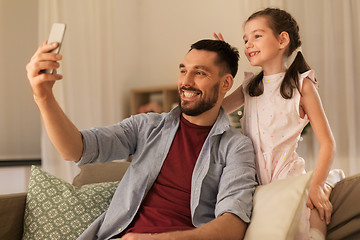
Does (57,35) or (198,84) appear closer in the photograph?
(57,35)

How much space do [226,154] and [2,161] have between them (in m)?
2.40

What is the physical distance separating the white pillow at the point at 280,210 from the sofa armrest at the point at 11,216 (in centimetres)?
91

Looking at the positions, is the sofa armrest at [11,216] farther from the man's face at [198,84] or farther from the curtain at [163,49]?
the curtain at [163,49]

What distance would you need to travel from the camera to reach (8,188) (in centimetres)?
344

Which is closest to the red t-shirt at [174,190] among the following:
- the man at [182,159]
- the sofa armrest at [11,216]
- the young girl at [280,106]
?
the man at [182,159]

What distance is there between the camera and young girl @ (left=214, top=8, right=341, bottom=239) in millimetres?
1611

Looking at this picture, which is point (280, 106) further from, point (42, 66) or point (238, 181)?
point (42, 66)

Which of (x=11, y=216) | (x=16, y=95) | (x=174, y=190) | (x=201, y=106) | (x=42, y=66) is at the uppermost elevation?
(x=42, y=66)

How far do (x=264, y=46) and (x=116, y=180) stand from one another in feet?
2.88

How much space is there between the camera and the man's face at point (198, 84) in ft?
5.67

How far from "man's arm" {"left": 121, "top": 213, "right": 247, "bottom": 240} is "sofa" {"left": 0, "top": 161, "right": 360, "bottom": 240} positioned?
74mm

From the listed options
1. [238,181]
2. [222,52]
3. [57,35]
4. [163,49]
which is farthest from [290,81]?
[163,49]

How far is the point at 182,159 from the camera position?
1.65 m

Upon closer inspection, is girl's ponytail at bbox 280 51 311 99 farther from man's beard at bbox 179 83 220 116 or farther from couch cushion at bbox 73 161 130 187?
couch cushion at bbox 73 161 130 187
